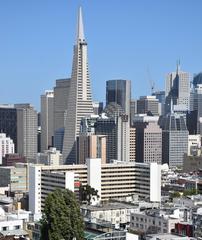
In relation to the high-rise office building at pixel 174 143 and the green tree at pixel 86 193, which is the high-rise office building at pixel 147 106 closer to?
the high-rise office building at pixel 174 143

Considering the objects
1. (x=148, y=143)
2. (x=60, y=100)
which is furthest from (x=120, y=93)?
(x=148, y=143)

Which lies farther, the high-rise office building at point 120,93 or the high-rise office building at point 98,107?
the high-rise office building at point 98,107

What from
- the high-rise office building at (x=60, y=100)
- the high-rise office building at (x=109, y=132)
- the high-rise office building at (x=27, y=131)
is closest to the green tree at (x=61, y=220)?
the high-rise office building at (x=109, y=132)

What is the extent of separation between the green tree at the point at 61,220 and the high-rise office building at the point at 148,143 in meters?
70.1

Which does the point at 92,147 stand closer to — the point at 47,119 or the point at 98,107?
the point at 47,119

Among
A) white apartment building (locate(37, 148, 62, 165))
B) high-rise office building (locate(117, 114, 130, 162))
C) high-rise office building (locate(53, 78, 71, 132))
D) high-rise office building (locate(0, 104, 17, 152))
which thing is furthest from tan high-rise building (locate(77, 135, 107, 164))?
high-rise office building (locate(53, 78, 71, 132))

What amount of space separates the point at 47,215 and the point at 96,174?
23.7 m

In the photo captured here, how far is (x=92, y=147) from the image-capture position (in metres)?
88.9

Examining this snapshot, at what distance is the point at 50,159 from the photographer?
89.4 meters

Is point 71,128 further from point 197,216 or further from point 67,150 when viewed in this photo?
point 197,216

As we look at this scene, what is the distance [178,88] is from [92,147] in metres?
87.7

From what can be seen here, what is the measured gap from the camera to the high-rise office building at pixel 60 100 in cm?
12488

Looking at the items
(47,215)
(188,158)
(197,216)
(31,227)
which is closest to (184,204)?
(197,216)

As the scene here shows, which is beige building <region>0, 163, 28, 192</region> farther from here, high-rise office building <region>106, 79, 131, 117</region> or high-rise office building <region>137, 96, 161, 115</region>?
high-rise office building <region>137, 96, 161, 115</region>
